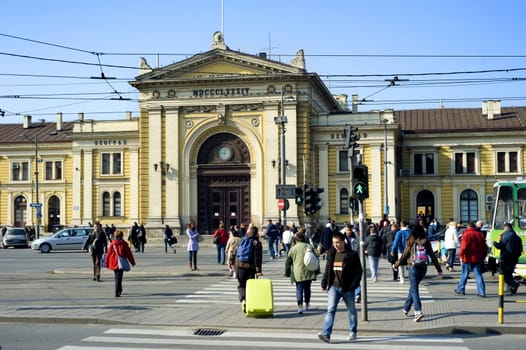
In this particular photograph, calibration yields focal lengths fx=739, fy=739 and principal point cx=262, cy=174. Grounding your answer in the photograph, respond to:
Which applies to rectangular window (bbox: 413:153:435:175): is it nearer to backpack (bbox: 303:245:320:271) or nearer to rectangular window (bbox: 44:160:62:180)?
rectangular window (bbox: 44:160:62:180)

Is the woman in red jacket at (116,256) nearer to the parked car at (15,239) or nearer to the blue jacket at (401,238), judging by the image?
the blue jacket at (401,238)

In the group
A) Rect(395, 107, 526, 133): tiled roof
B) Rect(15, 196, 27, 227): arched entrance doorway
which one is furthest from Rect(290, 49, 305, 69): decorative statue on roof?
Rect(15, 196, 27, 227): arched entrance doorway

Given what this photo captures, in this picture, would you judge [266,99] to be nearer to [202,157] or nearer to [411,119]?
[202,157]

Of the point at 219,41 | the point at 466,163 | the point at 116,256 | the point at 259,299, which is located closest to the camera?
the point at 259,299

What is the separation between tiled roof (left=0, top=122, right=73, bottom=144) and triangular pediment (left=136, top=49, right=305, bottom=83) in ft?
51.2

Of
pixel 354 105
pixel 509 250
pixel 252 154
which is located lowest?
pixel 509 250

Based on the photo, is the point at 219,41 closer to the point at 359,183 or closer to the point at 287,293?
the point at 287,293

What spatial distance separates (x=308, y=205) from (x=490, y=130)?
34870mm

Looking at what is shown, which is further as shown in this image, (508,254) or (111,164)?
(111,164)

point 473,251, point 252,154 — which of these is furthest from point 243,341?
point 252,154

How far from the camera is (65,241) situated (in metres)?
45.9

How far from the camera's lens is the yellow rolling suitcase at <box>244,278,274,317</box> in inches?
601

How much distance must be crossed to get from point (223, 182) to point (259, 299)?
41.3 meters

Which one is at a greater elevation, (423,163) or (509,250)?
(423,163)
